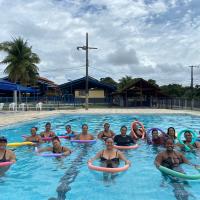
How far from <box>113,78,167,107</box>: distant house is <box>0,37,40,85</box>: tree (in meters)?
11.3

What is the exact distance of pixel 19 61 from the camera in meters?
35.2

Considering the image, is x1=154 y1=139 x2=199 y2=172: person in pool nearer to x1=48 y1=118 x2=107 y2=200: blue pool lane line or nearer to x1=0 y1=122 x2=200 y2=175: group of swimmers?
x1=0 y1=122 x2=200 y2=175: group of swimmers

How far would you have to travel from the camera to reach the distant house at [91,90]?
124 ft

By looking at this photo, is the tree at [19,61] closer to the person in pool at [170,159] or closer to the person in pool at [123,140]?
the person in pool at [123,140]

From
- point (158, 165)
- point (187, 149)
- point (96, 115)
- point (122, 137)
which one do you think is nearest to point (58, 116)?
point (96, 115)

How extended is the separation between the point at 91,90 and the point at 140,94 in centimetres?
758

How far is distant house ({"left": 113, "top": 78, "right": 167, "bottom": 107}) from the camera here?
34.1 m

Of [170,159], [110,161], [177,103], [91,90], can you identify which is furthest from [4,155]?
[91,90]

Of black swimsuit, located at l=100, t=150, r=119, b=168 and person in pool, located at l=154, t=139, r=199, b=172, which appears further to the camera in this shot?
black swimsuit, located at l=100, t=150, r=119, b=168

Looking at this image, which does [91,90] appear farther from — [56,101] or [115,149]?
[115,149]

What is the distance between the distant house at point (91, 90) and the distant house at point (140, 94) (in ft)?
7.58

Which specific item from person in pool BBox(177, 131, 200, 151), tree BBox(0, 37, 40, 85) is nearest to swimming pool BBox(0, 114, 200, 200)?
person in pool BBox(177, 131, 200, 151)

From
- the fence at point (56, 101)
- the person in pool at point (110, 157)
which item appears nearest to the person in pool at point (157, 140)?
the person in pool at point (110, 157)

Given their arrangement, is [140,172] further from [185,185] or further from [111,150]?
[185,185]
